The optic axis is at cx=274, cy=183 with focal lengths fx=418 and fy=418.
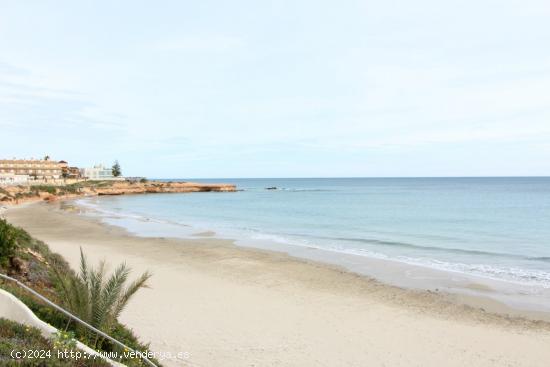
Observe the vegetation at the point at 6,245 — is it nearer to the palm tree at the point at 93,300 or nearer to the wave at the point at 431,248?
the palm tree at the point at 93,300

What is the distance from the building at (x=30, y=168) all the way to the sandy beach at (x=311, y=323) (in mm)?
110748

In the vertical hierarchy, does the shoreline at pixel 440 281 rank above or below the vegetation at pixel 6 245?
below

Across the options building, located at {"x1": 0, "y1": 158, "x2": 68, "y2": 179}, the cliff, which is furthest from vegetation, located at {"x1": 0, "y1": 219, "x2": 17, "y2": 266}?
building, located at {"x1": 0, "y1": 158, "x2": 68, "y2": 179}

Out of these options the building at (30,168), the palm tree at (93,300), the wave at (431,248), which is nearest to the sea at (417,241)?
the wave at (431,248)

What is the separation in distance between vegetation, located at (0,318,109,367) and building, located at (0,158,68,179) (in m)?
118

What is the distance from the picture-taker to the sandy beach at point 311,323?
29.8 ft

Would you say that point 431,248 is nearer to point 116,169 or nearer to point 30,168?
point 30,168

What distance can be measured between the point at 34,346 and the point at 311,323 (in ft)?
23.2

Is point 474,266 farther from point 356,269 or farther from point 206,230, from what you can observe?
point 206,230

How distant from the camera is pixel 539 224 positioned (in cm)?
3694

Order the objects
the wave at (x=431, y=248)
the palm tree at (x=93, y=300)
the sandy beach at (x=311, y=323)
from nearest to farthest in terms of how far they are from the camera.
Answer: the palm tree at (x=93, y=300) → the sandy beach at (x=311, y=323) → the wave at (x=431, y=248)

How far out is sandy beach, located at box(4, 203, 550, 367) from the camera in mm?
9086

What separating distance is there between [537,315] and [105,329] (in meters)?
12.1

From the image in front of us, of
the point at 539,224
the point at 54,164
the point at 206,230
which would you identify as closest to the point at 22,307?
the point at 206,230
